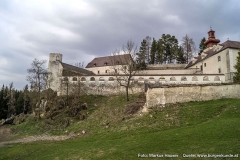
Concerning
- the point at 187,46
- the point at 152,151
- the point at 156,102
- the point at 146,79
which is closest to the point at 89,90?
the point at 146,79

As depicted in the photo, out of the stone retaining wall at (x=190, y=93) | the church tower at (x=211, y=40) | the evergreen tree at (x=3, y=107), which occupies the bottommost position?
the evergreen tree at (x=3, y=107)

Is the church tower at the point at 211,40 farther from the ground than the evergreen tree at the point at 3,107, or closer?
farther from the ground

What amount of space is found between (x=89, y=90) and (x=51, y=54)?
420 inches

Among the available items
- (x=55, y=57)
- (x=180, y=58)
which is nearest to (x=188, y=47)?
(x=180, y=58)

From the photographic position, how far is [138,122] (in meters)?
15.4

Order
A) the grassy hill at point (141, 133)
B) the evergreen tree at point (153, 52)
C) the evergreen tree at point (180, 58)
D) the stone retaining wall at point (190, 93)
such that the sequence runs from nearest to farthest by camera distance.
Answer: the grassy hill at point (141, 133), the stone retaining wall at point (190, 93), the evergreen tree at point (180, 58), the evergreen tree at point (153, 52)

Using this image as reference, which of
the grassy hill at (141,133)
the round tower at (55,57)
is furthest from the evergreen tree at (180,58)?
the round tower at (55,57)

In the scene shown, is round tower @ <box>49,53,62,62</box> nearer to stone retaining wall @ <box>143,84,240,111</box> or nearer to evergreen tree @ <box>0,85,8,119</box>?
evergreen tree @ <box>0,85,8,119</box>

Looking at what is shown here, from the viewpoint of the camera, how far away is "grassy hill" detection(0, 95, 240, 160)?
930cm

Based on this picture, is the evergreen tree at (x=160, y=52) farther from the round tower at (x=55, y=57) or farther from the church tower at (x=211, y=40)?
the round tower at (x=55, y=57)

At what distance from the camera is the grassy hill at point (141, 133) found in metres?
9.30

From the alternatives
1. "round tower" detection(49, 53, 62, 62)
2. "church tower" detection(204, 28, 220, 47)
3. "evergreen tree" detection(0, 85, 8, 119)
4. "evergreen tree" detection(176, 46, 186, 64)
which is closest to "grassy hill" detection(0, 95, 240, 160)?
"round tower" detection(49, 53, 62, 62)

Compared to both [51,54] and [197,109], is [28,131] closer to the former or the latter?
[51,54]

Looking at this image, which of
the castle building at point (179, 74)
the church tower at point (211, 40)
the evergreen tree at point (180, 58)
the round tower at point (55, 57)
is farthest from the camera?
the evergreen tree at point (180, 58)
